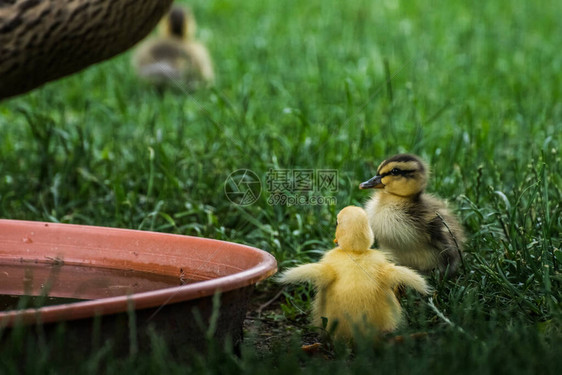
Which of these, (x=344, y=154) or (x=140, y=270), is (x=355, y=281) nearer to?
(x=140, y=270)

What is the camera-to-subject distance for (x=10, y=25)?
2.73 m

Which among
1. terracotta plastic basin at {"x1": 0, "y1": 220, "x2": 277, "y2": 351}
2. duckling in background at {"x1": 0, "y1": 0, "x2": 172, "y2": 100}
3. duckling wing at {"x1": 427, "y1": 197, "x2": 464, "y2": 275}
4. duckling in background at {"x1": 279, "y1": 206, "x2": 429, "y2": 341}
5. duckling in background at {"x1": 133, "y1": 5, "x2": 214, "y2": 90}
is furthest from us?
duckling in background at {"x1": 133, "y1": 5, "x2": 214, "y2": 90}

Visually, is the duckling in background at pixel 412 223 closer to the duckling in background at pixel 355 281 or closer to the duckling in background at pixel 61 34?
the duckling in background at pixel 355 281

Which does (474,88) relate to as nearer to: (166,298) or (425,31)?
(425,31)

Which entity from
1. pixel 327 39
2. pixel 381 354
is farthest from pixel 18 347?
pixel 327 39

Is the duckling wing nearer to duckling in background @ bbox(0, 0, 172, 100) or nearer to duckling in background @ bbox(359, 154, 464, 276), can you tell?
duckling in background @ bbox(359, 154, 464, 276)

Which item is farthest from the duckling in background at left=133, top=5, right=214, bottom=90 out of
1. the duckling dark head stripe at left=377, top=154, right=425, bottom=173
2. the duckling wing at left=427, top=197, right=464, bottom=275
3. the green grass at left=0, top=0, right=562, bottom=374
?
the duckling wing at left=427, top=197, right=464, bottom=275

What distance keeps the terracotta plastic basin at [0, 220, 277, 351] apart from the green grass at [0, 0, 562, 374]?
112 mm

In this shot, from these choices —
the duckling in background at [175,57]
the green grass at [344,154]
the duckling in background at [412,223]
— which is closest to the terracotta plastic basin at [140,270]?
the green grass at [344,154]

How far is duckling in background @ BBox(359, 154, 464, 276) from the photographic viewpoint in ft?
8.41

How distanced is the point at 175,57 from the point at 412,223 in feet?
13.5

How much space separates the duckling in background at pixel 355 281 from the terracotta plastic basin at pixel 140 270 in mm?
210

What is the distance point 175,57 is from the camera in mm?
6352

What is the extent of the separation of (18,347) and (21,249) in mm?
812
